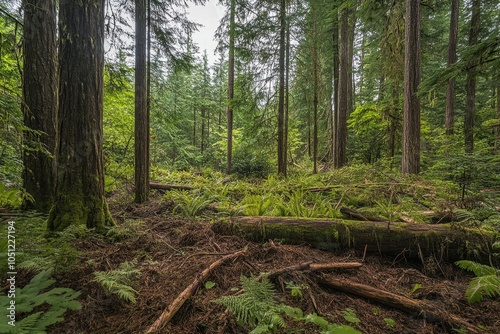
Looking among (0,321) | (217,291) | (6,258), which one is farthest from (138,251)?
(0,321)

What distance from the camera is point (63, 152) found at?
10.6 ft

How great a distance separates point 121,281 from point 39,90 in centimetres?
417

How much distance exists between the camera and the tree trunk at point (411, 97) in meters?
6.04

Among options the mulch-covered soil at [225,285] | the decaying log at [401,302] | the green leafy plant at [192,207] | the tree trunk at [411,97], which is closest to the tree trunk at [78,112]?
the mulch-covered soil at [225,285]

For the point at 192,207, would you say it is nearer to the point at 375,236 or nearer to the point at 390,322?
the point at 375,236

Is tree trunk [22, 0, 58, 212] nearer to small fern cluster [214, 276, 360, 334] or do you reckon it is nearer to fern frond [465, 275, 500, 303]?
small fern cluster [214, 276, 360, 334]

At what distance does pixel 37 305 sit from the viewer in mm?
1760

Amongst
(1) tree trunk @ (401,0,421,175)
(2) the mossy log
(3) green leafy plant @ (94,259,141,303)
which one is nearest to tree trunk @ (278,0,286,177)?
(1) tree trunk @ (401,0,421,175)

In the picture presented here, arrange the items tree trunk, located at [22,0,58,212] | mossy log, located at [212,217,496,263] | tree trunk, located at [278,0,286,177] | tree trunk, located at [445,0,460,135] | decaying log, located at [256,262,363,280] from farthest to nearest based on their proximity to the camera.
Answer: tree trunk, located at [445,0,460,135]
tree trunk, located at [278,0,286,177]
tree trunk, located at [22,0,58,212]
mossy log, located at [212,217,496,263]
decaying log, located at [256,262,363,280]

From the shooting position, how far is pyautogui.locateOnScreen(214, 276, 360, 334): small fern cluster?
5.39 ft

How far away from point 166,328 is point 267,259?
4.67 ft

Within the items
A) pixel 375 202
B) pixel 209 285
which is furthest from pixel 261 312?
pixel 375 202

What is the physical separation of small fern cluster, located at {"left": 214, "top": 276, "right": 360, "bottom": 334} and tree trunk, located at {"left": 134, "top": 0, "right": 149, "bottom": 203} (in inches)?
194

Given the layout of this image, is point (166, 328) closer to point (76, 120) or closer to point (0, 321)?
point (0, 321)
